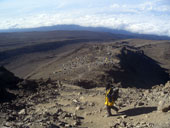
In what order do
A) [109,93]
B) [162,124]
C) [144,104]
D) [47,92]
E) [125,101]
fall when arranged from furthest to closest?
[47,92], [125,101], [144,104], [109,93], [162,124]

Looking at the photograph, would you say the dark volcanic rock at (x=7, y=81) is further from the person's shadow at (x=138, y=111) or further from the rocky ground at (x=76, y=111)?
the person's shadow at (x=138, y=111)

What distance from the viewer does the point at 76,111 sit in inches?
288

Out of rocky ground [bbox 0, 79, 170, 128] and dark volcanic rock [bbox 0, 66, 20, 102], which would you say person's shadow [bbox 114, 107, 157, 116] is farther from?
dark volcanic rock [bbox 0, 66, 20, 102]

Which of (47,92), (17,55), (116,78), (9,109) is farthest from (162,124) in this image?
(17,55)

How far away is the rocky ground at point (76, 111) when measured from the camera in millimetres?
5336

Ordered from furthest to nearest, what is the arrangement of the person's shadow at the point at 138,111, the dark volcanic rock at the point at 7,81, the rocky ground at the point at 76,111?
the dark volcanic rock at the point at 7,81 < the person's shadow at the point at 138,111 < the rocky ground at the point at 76,111

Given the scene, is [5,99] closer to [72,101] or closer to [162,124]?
[72,101]

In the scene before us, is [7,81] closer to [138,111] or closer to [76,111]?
[76,111]

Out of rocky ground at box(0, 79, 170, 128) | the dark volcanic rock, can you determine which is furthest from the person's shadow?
the dark volcanic rock

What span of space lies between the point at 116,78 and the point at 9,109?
12.5 m

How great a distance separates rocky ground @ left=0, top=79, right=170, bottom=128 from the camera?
5336 millimetres

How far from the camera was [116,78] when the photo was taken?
18.2 m

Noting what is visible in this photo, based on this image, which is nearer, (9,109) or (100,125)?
(100,125)

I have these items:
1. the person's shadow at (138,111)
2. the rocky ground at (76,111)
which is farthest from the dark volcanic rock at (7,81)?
the person's shadow at (138,111)
